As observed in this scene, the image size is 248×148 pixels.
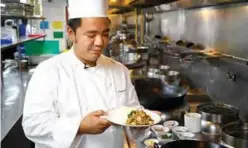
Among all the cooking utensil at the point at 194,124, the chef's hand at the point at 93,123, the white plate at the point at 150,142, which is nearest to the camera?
the chef's hand at the point at 93,123

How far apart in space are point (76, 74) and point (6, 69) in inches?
168

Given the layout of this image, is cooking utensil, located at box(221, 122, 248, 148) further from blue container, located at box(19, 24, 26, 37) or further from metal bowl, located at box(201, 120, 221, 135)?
blue container, located at box(19, 24, 26, 37)

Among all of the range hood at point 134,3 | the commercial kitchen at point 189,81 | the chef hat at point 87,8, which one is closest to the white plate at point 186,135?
the commercial kitchen at point 189,81

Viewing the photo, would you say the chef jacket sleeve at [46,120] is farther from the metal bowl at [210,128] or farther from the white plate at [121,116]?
the metal bowl at [210,128]

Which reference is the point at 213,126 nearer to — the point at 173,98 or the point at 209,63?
the point at 173,98

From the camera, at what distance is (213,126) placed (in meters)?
1.89

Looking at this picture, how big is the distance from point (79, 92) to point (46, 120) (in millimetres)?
249

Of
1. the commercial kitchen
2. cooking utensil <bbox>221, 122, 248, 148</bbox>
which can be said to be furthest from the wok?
cooking utensil <bbox>221, 122, 248, 148</bbox>

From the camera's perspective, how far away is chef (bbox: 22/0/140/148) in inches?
55.1

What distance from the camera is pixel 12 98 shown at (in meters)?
3.51

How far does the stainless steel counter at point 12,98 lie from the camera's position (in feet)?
9.05

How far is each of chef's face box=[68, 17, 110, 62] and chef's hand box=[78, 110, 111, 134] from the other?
300 millimetres

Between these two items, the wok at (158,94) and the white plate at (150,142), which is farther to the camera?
the wok at (158,94)

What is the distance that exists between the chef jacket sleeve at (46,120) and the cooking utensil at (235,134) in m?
0.75
